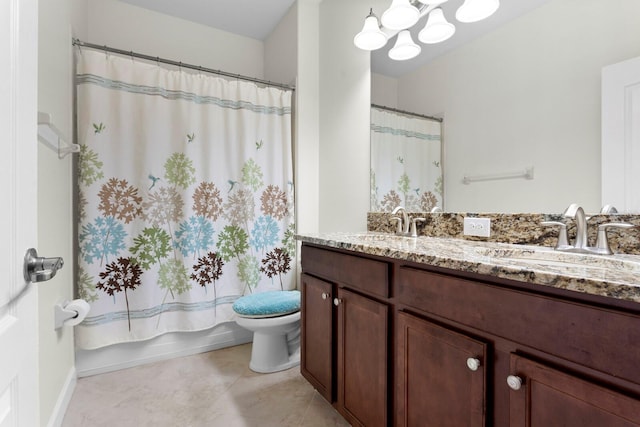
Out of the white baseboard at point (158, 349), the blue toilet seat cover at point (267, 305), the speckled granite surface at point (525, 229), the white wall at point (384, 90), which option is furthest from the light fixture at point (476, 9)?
the white baseboard at point (158, 349)

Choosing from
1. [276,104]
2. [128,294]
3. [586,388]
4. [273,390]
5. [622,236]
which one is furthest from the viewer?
[276,104]

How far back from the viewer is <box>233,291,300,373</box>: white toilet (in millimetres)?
1828

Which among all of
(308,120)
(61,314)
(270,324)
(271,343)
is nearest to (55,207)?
(61,314)

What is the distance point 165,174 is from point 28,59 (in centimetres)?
149

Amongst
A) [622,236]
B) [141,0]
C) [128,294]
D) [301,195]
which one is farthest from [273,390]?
[141,0]

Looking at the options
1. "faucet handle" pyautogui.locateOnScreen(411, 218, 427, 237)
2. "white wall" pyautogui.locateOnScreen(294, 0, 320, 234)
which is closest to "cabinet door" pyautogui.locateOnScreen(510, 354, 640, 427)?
"faucet handle" pyautogui.locateOnScreen(411, 218, 427, 237)

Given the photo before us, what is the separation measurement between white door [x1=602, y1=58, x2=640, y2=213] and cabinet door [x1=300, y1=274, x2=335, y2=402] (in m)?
1.10

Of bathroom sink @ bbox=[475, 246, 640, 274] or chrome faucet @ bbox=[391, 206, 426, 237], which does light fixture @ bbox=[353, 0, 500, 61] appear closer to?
chrome faucet @ bbox=[391, 206, 426, 237]

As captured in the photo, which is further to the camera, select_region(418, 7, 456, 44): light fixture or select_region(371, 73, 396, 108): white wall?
select_region(371, 73, 396, 108): white wall

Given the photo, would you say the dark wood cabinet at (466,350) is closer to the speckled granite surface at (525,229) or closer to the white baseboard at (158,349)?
the speckled granite surface at (525,229)

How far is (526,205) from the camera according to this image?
125 cm

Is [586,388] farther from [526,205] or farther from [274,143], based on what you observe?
[274,143]

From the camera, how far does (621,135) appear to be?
1.04m

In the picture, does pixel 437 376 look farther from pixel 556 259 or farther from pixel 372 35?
pixel 372 35
